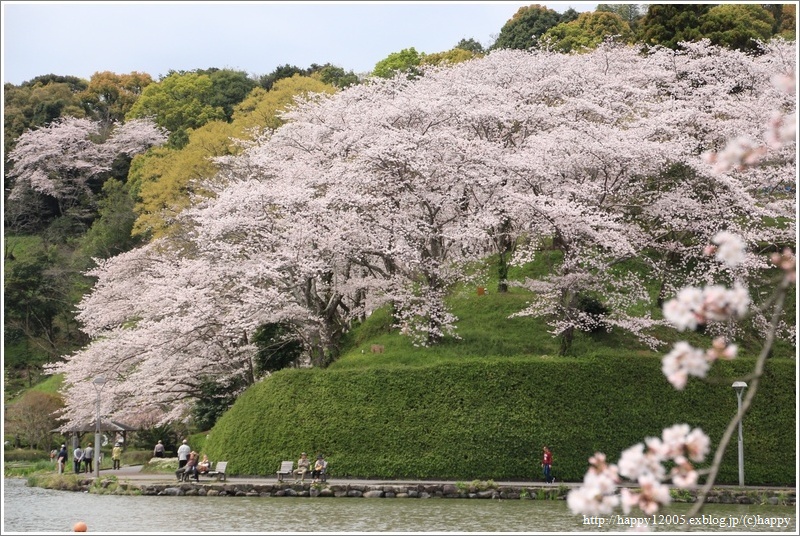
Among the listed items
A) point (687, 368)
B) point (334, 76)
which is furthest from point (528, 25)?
point (687, 368)

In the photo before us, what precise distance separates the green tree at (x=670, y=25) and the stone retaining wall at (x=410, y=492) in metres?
23.6

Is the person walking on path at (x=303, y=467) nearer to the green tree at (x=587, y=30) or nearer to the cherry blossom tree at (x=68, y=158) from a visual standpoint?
the green tree at (x=587, y=30)

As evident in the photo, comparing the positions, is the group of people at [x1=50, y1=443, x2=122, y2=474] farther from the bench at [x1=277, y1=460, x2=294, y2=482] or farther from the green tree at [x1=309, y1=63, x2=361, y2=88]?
the green tree at [x1=309, y1=63, x2=361, y2=88]

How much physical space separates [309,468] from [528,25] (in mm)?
43270

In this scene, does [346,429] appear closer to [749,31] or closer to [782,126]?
[782,126]

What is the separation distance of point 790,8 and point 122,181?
42.0 m

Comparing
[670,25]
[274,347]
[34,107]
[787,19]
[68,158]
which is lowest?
[274,347]

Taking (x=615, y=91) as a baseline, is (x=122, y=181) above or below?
above

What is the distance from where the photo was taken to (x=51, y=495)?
91.6 feet

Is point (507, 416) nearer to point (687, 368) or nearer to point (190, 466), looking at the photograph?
point (190, 466)

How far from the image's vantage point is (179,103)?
69.8 metres

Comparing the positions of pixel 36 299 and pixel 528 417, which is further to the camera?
→ pixel 36 299

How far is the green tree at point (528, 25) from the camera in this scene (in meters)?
62.3

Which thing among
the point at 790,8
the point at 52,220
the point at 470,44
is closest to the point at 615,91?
the point at 790,8
